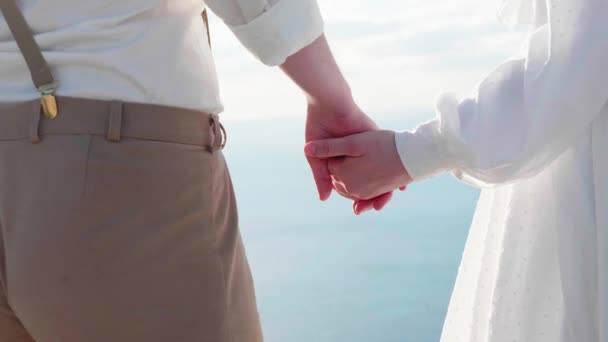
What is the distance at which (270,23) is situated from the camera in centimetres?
83

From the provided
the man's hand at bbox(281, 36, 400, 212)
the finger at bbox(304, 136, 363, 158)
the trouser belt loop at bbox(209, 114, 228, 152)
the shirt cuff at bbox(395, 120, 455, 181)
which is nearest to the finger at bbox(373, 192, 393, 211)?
the man's hand at bbox(281, 36, 400, 212)

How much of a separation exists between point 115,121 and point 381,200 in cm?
51

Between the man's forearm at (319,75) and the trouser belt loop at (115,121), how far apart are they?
0.23 meters

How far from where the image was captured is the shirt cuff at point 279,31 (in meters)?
0.83

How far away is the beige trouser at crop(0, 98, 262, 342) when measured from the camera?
2.48ft

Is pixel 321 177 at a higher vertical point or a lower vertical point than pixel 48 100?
lower

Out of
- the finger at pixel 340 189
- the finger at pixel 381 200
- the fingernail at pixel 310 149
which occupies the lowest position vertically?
the finger at pixel 381 200

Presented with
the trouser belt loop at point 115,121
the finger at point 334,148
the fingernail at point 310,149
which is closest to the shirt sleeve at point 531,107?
the finger at point 334,148

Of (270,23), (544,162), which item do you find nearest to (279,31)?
(270,23)

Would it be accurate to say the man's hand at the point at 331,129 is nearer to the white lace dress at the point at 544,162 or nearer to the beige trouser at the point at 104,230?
the white lace dress at the point at 544,162

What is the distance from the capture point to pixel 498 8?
0.94 m

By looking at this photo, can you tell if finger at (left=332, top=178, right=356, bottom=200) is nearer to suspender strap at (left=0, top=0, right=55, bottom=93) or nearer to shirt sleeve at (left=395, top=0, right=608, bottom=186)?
shirt sleeve at (left=395, top=0, right=608, bottom=186)

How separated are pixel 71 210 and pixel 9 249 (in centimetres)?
8

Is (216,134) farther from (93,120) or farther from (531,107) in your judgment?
(531,107)
